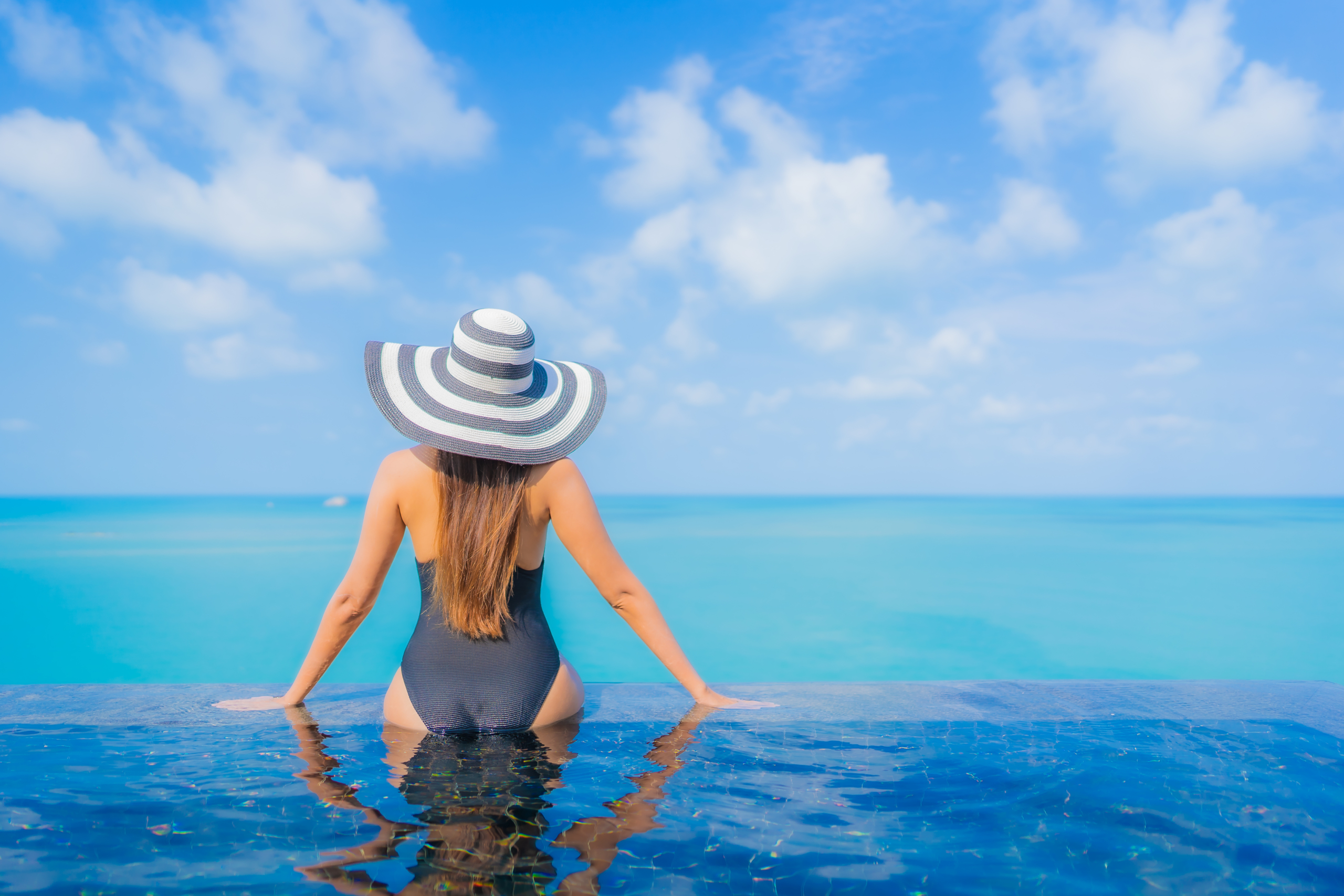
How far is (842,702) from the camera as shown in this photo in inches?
143

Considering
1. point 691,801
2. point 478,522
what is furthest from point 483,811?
point 478,522

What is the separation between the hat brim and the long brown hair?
0.36 feet

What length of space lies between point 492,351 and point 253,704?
6.90 feet

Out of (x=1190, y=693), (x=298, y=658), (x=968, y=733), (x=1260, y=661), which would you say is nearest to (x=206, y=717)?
(x=968, y=733)

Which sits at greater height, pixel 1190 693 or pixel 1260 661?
pixel 1190 693

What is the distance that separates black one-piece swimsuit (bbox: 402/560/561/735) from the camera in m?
2.78

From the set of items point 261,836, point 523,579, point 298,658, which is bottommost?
point 298,658

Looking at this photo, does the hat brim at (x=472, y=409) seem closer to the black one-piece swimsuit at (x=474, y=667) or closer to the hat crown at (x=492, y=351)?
the hat crown at (x=492, y=351)

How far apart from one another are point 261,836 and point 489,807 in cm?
60

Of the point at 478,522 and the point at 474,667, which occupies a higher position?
the point at 478,522

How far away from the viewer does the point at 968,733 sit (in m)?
3.14

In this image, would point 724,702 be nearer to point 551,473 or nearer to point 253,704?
point 551,473

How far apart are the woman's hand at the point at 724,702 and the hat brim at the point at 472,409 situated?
1.43 meters

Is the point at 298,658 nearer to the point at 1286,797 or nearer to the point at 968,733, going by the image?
the point at 968,733
